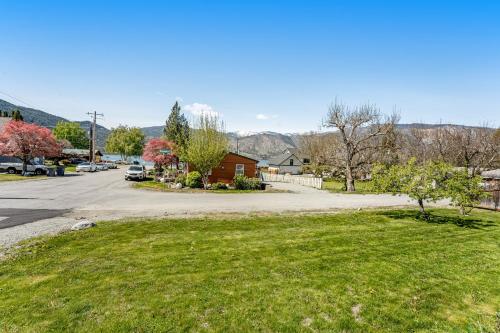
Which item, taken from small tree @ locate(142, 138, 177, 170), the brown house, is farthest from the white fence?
small tree @ locate(142, 138, 177, 170)

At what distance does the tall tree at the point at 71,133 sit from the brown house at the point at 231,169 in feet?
339

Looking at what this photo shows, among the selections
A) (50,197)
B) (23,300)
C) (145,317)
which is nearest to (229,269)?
(145,317)

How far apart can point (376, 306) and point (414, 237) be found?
6.84m

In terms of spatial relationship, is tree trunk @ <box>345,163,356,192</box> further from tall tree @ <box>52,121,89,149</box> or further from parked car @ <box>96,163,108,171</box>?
tall tree @ <box>52,121,89,149</box>

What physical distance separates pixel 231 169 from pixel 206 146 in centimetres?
711

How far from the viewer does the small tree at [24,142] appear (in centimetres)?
3709

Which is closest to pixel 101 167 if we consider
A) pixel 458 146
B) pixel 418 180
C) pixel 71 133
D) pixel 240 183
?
pixel 240 183

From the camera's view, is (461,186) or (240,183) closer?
(461,186)

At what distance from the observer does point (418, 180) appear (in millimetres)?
14070

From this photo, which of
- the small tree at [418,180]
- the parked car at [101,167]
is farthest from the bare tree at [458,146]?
the parked car at [101,167]

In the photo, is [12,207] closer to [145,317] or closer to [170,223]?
[170,223]

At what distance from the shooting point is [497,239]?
11.9m

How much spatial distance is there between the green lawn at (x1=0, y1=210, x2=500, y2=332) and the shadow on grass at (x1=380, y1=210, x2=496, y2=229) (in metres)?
3.00

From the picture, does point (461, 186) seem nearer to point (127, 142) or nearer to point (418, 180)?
point (418, 180)
